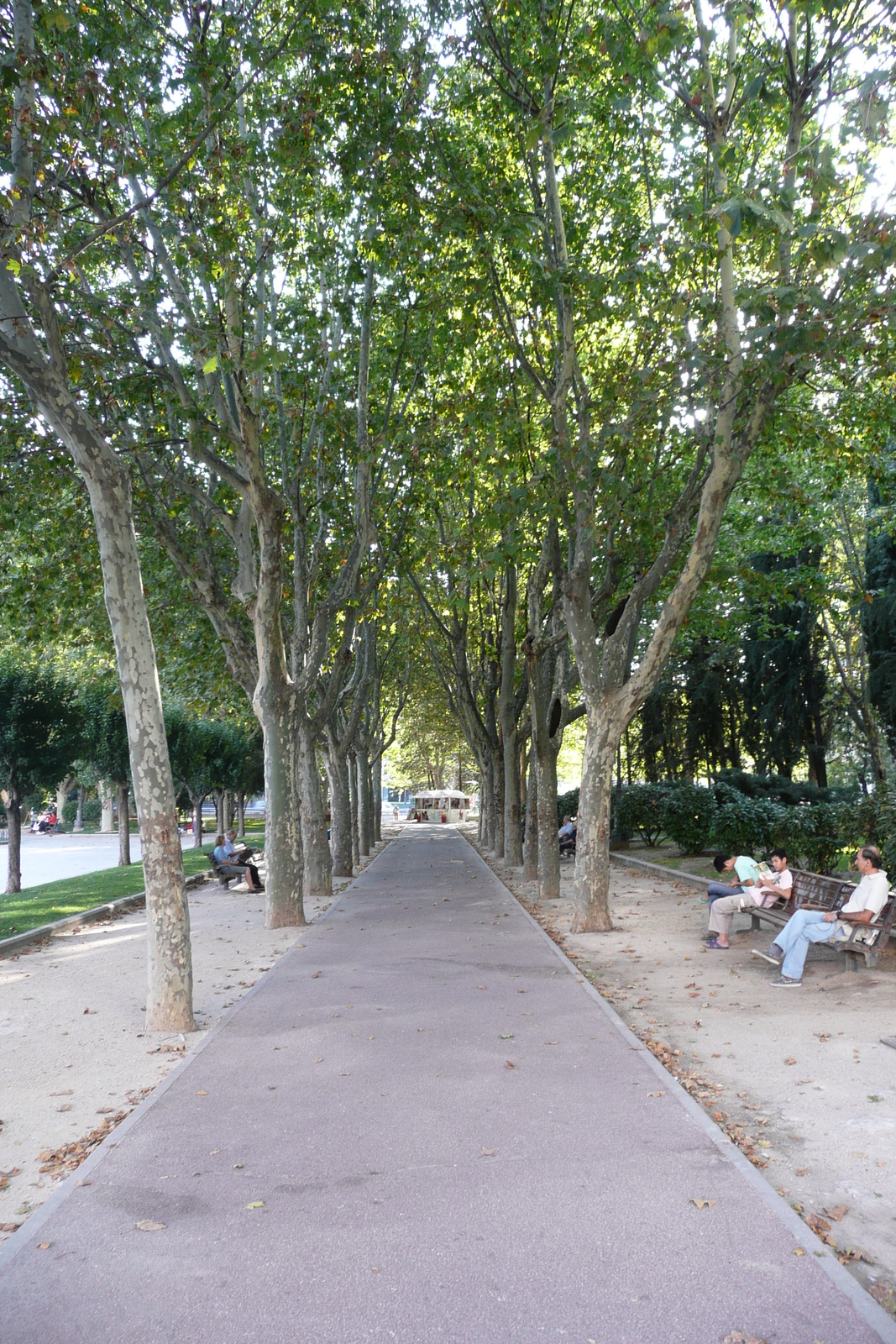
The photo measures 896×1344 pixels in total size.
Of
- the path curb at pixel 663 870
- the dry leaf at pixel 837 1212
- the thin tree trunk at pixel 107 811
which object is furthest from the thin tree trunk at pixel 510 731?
the thin tree trunk at pixel 107 811

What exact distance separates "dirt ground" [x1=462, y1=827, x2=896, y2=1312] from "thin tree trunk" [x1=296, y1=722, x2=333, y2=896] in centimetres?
639

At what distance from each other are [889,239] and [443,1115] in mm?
7506

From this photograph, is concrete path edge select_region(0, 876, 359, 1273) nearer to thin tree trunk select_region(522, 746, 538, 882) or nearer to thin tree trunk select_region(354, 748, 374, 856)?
thin tree trunk select_region(522, 746, 538, 882)

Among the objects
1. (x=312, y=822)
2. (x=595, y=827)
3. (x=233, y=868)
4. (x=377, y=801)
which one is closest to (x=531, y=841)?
(x=312, y=822)

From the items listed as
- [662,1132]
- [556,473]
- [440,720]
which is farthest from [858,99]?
[440,720]

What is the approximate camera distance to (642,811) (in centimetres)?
2644

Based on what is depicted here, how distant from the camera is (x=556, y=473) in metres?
11.5

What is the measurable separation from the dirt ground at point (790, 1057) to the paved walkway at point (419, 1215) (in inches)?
12.9

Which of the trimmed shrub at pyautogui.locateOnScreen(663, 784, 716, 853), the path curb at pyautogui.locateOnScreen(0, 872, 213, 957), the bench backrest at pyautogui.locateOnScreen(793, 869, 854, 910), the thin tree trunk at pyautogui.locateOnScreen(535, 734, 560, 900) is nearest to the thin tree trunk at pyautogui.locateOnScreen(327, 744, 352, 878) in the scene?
the path curb at pyautogui.locateOnScreen(0, 872, 213, 957)

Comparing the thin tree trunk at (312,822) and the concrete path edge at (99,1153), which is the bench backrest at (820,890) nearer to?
the concrete path edge at (99,1153)

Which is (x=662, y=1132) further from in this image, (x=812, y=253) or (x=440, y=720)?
(x=440, y=720)

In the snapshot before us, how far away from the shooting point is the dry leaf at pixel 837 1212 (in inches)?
158

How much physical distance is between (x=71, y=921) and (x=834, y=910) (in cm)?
1053

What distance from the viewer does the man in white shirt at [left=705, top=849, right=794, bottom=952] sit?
33.6 feet
